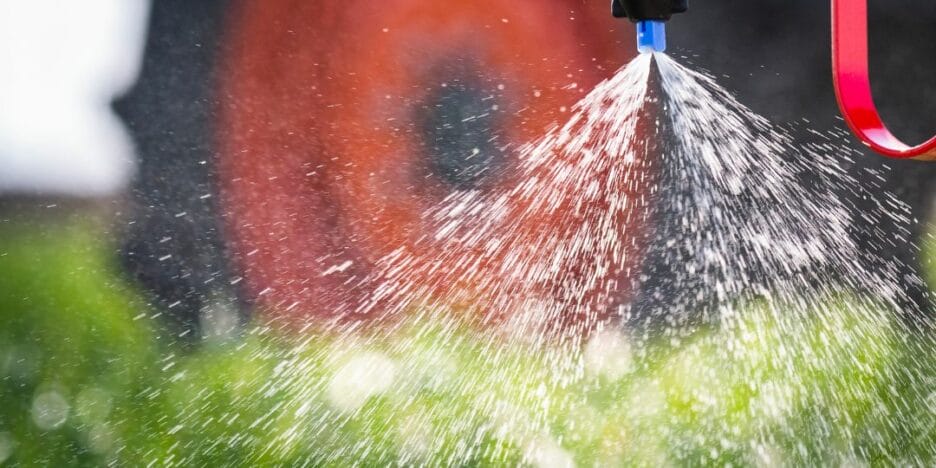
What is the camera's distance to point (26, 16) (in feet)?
4.10

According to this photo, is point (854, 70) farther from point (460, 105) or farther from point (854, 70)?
point (460, 105)

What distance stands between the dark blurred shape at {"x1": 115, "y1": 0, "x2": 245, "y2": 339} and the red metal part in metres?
0.98

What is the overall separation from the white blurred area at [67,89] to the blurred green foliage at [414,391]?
87mm

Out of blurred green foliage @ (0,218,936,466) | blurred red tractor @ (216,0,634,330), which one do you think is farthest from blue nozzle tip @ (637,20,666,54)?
blurred green foliage @ (0,218,936,466)

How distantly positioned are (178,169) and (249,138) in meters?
0.12

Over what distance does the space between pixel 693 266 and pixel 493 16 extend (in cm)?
58

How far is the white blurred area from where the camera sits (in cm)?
125

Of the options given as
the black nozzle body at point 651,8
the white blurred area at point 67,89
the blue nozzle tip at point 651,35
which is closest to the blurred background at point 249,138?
the white blurred area at point 67,89

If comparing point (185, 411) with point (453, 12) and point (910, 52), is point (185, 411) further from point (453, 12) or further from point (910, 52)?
point (910, 52)

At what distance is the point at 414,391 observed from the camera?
4.46 feet

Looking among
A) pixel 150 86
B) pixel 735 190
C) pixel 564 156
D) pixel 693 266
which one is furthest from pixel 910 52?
pixel 150 86

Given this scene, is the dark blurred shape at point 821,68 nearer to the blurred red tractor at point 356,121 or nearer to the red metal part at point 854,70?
the blurred red tractor at point 356,121

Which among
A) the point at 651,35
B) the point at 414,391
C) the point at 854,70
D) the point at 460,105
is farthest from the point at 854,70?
the point at 414,391

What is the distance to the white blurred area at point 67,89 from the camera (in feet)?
4.09
